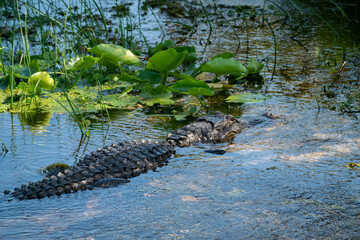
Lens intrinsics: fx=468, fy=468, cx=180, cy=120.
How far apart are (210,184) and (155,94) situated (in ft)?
6.83

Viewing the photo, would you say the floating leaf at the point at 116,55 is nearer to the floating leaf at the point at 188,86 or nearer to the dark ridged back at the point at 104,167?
the floating leaf at the point at 188,86

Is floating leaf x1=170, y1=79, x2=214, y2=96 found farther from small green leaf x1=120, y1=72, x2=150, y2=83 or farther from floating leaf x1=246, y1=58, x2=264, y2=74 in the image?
floating leaf x1=246, y1=58, x2=264, y2=74

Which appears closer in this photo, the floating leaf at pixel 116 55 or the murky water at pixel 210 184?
the murky water at pixel 210 184

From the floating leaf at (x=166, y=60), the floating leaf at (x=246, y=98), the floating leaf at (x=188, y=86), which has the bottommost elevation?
the floating leaf at (x=246, y=98)

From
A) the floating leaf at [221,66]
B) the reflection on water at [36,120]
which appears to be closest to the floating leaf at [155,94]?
the floating leaf at [221,66]

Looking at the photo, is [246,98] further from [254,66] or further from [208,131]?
[208,131]

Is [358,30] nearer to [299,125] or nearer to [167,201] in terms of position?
[299,125]

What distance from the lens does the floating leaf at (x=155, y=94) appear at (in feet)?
16.1

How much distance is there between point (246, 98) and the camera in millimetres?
4934

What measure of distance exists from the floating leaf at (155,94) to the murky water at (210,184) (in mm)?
302

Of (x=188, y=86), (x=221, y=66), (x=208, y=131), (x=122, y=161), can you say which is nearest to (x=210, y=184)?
(x=122, y=161)

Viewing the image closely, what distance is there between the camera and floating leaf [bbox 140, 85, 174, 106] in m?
4.90

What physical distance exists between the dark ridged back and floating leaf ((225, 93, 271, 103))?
1402 mm

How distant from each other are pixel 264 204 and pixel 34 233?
4.35ft
